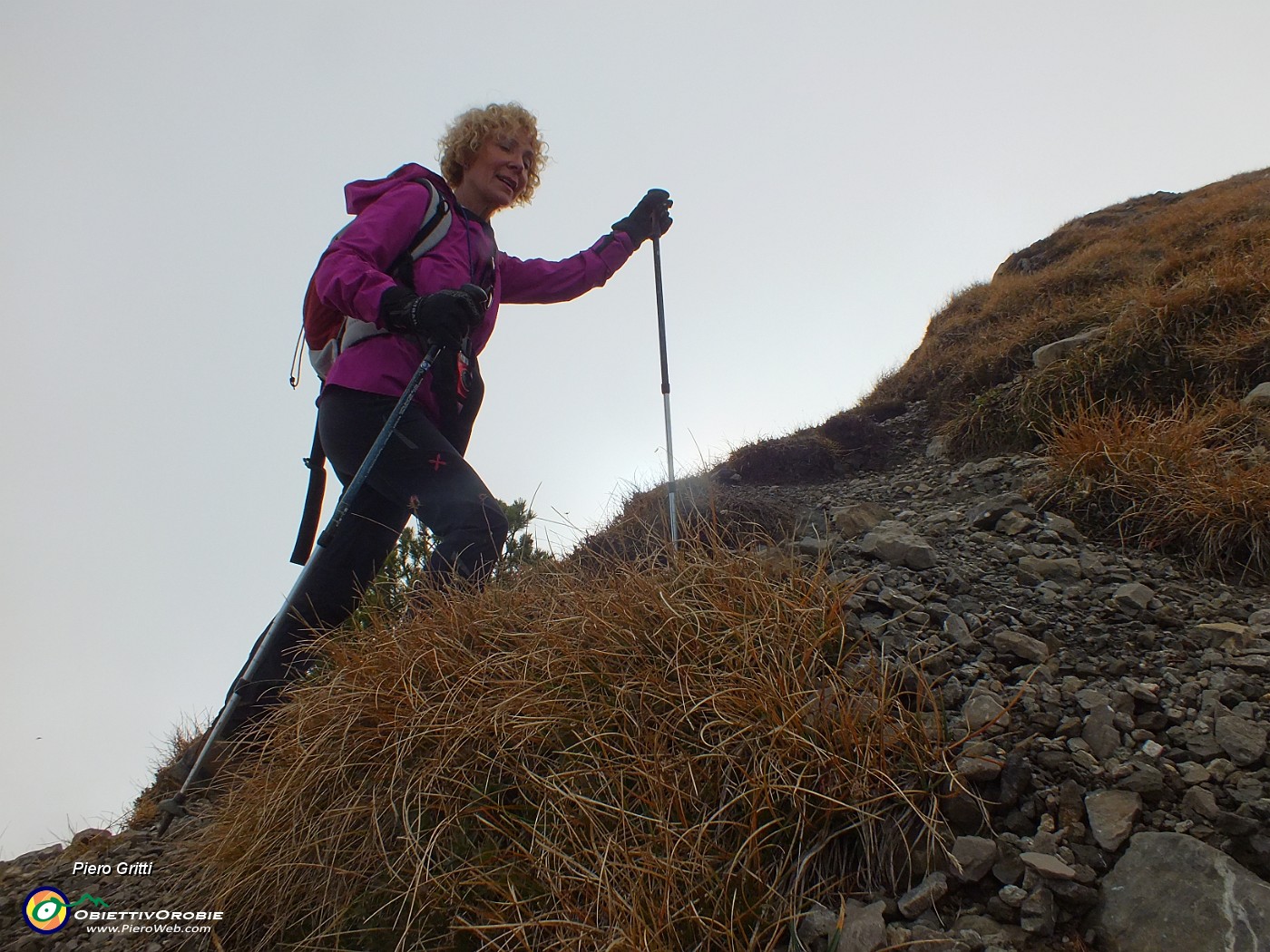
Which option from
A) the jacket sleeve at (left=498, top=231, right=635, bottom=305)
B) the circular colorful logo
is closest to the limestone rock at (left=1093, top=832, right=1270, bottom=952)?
the circular colorful logo

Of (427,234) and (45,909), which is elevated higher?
(427,234)

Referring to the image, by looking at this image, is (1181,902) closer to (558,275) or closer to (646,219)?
(558,275)

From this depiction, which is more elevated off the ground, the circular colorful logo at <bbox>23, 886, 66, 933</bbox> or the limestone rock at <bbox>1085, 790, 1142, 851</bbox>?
the circular colorful logo at <bbox>23, 886, 66, 933</bbox>

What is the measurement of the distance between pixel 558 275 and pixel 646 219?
78 cm

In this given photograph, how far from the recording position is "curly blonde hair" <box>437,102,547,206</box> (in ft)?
13.3

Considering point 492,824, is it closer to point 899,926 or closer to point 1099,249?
point 899,926

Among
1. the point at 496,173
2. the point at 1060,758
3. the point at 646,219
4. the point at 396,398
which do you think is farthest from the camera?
the point at 646,219

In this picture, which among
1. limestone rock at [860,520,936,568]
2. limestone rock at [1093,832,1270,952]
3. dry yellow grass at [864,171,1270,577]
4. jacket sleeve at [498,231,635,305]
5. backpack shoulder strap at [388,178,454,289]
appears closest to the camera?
limestone rock at [1093,832,1270,952]

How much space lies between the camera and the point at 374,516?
3.73 m

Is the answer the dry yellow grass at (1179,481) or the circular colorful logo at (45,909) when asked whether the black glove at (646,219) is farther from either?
the circular colorful logo at (45,909)

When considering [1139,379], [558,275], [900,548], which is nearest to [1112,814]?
[900,548]

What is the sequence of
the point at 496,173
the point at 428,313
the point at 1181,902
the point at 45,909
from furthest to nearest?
the point at 496,173, the point at 428,313, the point at 45,909, the point at 1181,902

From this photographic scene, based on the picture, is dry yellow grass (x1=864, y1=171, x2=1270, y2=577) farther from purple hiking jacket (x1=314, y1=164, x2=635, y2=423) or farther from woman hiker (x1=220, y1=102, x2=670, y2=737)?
purple hiking jacket (x1=314, y1=164, x2=635, y2=423)

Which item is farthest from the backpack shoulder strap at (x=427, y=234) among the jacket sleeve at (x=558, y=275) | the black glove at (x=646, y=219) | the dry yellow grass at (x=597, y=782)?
the dry yellow grass at (x=597, y=782)
